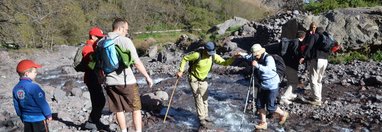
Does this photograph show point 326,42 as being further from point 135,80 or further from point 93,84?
point 93,84

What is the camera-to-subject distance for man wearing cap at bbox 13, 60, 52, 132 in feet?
17.4

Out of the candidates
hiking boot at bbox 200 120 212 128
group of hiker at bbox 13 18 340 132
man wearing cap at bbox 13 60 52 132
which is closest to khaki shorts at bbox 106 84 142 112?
group of hiker at bbox 13 18 340 132

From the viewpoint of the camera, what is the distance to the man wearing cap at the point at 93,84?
7137 millimetres

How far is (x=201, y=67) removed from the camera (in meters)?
7.90

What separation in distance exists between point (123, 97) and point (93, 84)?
125 cm

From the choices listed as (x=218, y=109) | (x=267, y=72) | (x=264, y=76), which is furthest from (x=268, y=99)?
(x=218, y=109)

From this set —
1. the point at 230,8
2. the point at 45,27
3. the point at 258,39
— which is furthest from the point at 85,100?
the point at 230,8

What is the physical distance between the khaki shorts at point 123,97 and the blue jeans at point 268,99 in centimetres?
282

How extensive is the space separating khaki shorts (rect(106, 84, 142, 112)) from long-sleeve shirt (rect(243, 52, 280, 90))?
8.14 ft

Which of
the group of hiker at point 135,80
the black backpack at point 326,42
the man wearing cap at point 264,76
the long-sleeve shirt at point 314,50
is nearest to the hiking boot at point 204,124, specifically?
the group of hiker at point 135,80

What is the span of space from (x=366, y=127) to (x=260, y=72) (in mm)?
2884

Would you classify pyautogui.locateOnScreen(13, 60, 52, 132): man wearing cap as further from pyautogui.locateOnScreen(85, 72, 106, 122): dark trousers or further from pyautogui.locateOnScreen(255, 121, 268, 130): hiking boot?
pyautogui.locateOnScreen(255, 121, 268, 130): hiking boot

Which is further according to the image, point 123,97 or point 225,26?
point 225,26

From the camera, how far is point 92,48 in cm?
713
